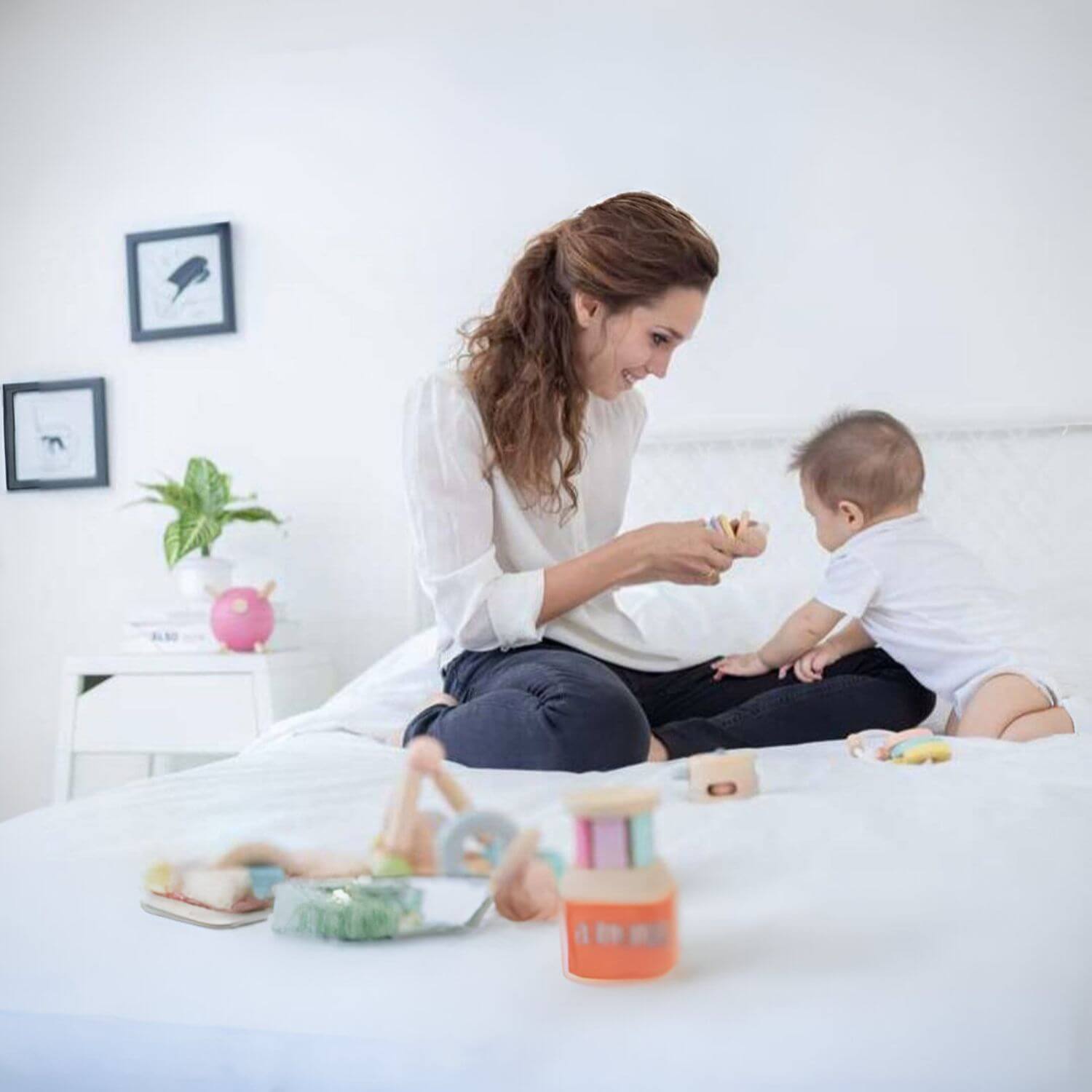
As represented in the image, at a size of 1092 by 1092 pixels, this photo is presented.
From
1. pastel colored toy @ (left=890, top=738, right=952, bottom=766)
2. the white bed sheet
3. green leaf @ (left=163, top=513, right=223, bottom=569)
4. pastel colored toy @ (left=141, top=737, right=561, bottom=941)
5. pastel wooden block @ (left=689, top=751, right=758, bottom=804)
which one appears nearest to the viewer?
the white bed sheet

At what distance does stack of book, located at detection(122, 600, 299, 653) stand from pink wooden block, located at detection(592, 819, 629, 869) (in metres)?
2.03

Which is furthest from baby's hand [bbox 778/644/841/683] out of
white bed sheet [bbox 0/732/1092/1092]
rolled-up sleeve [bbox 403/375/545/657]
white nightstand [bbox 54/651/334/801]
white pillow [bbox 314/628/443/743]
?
white nightstand [bbox 54/651/334/801]

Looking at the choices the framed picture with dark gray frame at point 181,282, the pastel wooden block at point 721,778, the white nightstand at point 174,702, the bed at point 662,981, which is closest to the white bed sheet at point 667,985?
the bed at point 662,981

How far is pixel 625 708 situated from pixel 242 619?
1312 mm

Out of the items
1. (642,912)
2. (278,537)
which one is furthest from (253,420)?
(642,912)

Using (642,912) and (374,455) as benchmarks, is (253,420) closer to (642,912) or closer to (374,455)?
(374,455)

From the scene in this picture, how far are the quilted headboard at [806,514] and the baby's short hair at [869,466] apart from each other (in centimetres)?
30

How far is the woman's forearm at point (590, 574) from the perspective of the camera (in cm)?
155

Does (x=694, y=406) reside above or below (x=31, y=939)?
above

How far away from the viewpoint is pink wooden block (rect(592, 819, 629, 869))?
658mm

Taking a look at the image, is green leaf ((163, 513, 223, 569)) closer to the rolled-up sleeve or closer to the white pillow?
the white pillow

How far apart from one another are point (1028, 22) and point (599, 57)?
77cm

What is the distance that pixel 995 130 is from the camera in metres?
2.43

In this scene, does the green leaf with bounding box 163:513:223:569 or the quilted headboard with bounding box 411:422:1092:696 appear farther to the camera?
the green leaf with bounding box 163:513:223:569
